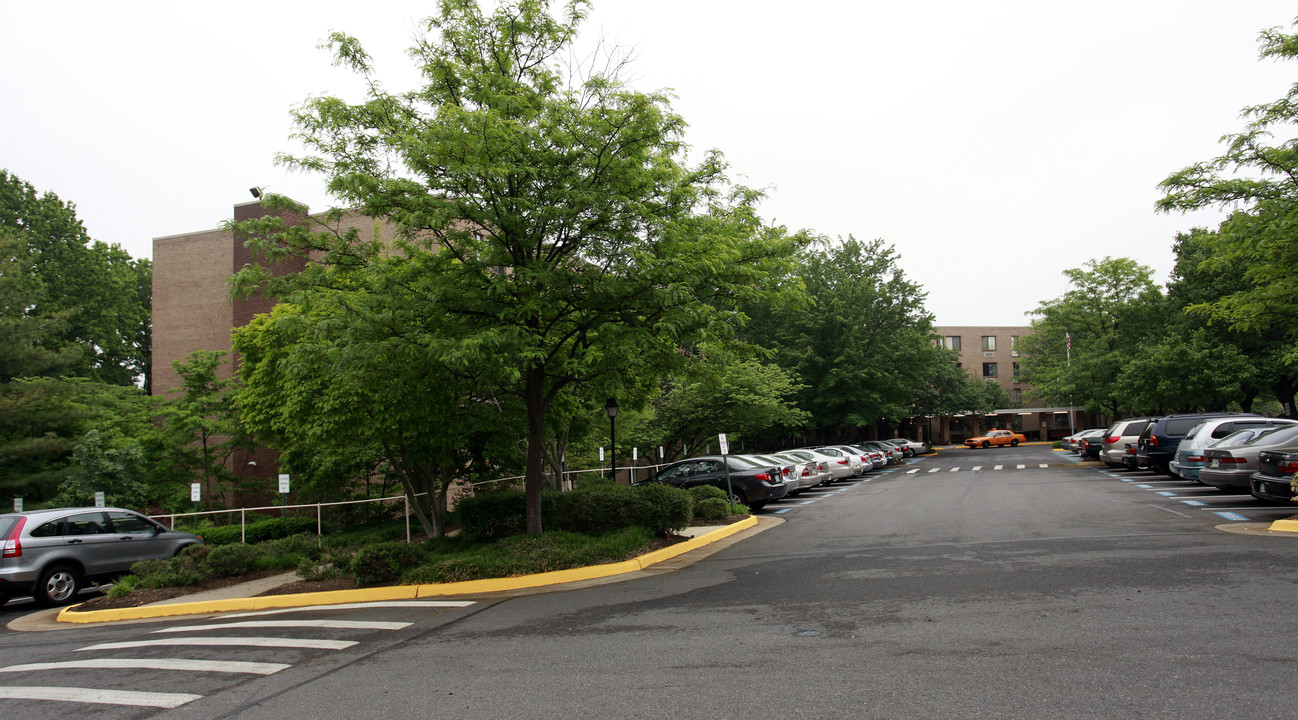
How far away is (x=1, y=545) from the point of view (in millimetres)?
11742

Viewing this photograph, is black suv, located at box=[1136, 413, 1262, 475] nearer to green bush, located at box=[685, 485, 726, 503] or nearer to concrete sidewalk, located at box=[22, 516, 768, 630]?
green bush, located at box=[685, 485, 726, 503]

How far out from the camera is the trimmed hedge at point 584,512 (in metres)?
13.3

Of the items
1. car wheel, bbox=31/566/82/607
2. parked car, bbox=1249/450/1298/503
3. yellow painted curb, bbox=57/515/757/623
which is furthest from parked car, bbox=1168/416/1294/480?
car wheel, bbox=31/566/82/607

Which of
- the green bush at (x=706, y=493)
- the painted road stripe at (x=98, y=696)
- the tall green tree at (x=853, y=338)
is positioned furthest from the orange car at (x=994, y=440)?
the painted road stripe at (x=98, y=696)

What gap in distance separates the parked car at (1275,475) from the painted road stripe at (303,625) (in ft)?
44.9

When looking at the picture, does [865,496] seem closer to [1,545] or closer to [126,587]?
[126,587]

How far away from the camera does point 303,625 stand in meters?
8.65

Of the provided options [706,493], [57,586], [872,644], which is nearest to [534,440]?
[706,493]

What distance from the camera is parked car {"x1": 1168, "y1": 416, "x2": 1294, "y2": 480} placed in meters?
17.3

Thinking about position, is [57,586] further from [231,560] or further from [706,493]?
[706,493]

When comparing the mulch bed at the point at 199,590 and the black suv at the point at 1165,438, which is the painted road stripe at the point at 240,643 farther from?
the black suv at the point at 1165,438

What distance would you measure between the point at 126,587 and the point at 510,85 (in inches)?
387

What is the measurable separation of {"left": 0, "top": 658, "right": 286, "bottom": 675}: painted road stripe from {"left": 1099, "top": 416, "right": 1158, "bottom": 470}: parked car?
92.8ft

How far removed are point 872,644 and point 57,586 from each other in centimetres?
1324
